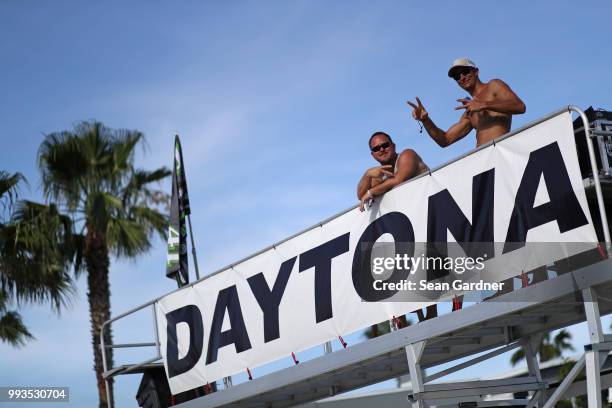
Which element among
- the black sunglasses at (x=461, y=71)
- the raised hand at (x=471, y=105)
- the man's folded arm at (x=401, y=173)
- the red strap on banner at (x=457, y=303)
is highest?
the black sunglasses at (x=461, y=71)

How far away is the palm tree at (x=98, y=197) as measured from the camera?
71.8 ft

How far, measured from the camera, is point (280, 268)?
9.21m

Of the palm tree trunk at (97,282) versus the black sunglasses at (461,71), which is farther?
the palm tree trunk at (97,282)

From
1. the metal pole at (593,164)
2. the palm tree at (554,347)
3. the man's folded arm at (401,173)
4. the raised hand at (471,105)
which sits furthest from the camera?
the palm tree at (554,347)

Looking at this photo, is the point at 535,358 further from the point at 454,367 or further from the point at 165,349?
the point at 165,349

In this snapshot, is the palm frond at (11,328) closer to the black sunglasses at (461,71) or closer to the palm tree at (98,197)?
the palm tree at (98,197)

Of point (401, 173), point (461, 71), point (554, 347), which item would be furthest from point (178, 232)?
point (554, 347)

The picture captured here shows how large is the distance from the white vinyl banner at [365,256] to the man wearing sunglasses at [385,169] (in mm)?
102

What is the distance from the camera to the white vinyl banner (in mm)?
6828

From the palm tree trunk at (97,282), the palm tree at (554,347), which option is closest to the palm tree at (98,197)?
the palm tree trunk at (97,282)

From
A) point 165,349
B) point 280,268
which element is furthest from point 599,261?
point 165,349

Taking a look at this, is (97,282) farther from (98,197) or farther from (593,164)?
(593,164)

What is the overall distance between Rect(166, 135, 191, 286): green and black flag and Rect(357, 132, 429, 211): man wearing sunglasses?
5.70 metres

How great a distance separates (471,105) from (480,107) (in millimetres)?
131
